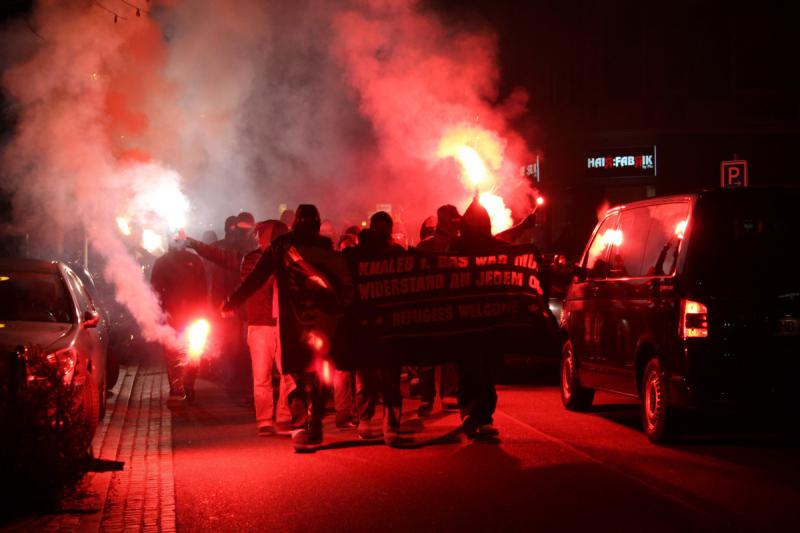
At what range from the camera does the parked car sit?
347 inches

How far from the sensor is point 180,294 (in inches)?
521

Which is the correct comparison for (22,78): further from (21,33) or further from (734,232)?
(734,232)

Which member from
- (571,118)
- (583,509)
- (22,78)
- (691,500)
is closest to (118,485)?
(583,509)

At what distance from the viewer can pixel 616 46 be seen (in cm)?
4000

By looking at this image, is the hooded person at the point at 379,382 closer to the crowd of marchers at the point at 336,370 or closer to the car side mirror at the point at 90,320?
the crowd of marchers at the point at 336,370

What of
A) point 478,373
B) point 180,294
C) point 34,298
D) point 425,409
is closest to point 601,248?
point 478,373

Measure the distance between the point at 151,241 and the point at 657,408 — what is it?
33.8 feet

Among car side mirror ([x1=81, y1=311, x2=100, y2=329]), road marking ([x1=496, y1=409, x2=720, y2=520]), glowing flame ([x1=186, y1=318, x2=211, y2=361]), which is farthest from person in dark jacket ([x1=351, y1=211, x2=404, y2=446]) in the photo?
glowing flame ([x1=186, y1=318, x2=211, y2=361])

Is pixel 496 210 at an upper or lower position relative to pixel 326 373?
upper

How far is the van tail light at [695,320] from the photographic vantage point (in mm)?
8984

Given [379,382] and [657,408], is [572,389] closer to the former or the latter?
[657,408]

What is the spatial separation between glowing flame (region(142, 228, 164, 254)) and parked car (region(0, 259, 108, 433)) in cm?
643

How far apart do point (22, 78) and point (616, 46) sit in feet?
91.6

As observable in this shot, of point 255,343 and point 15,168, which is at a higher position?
point 15,168
